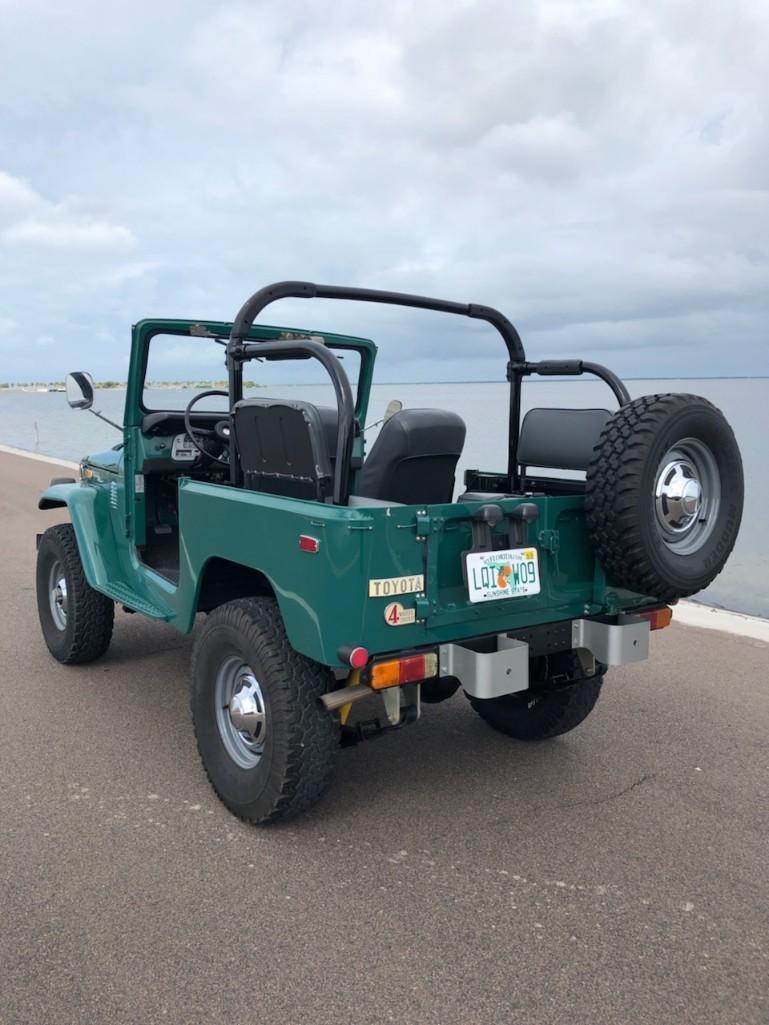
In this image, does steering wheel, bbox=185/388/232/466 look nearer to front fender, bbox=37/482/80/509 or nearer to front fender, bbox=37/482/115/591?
front fender, bbox=37/482/115/591

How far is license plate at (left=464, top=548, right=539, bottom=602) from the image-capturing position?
9.73 ft

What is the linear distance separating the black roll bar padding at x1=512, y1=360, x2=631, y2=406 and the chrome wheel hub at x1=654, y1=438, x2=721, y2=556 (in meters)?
0.71

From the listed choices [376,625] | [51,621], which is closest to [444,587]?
[376,625]

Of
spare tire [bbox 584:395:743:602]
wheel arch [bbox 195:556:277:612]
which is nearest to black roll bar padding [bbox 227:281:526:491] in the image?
wheel arch [bbox 195:556:277:612]

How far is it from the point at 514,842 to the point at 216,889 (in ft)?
3.64

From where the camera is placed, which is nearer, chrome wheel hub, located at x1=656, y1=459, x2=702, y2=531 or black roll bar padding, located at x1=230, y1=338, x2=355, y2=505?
black roll bar padding, located at x1=230, y1=338, x2=355, y2=505

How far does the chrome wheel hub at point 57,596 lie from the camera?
5.25 m

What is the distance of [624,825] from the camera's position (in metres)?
3.34

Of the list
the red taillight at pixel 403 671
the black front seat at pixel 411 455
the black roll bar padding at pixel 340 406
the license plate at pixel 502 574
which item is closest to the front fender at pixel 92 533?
the black front seat at pixel 411 455

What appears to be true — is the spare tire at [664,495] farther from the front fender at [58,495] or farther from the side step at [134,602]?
the front fender at [58,495]

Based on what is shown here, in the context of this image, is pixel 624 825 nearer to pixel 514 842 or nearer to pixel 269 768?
pixel 514 842

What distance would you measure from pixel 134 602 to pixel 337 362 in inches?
80.0

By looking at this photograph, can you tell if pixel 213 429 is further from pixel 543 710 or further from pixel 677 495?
pixel 677 495

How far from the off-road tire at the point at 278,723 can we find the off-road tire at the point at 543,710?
994 millimetres
